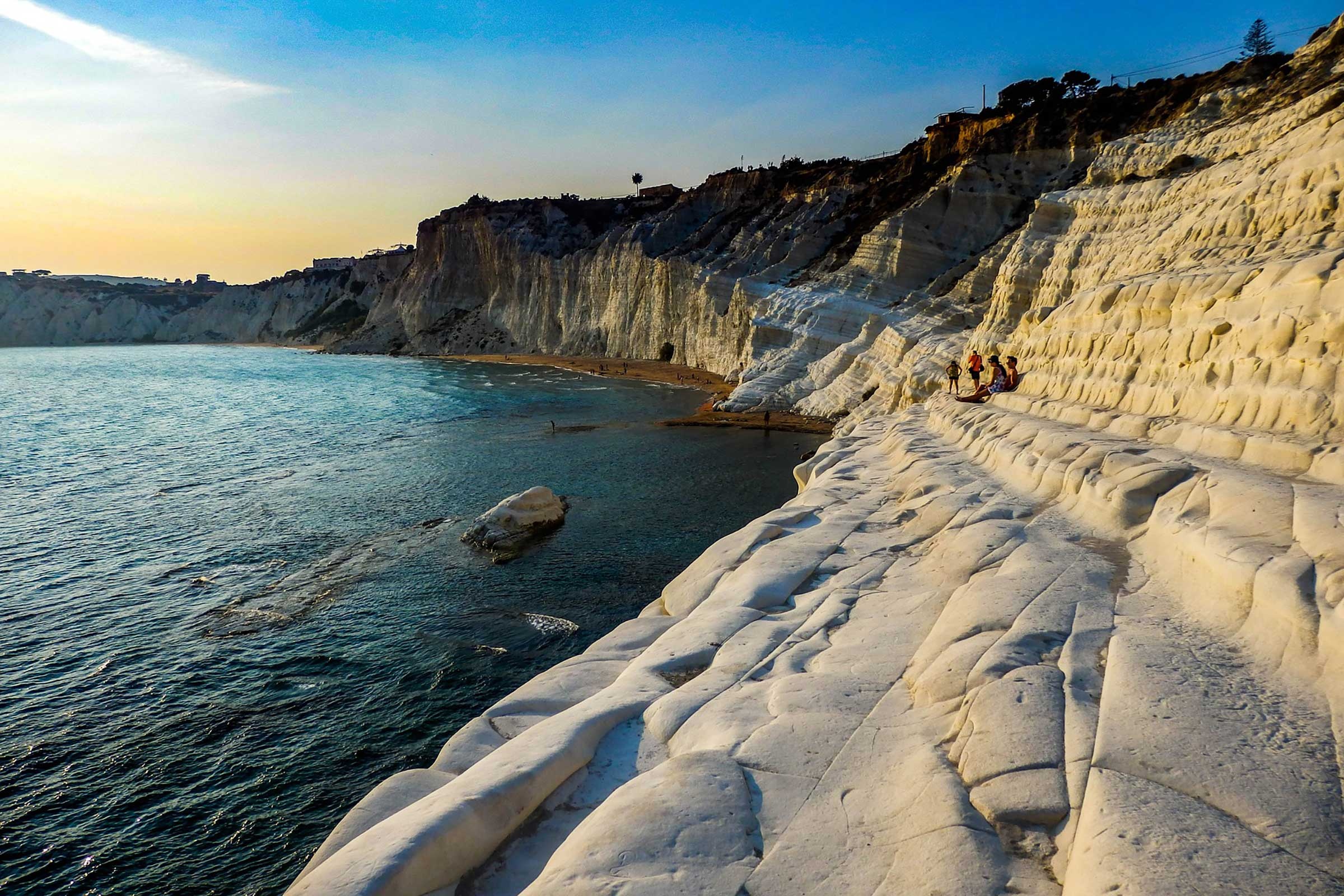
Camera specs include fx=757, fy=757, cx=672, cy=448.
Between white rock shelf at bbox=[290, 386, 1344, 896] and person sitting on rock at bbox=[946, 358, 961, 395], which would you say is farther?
person sitting on rock at bbox=[946, 358, 961, 395]

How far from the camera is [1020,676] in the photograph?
5414 millimetres

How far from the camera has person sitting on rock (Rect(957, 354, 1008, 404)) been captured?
712 inches

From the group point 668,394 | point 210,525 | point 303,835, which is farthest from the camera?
point 668,394

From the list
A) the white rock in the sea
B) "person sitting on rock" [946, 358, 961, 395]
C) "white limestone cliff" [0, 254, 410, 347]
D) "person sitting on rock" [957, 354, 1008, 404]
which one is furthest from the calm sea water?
"white limestone cliff" [0, 254, 410, 347]

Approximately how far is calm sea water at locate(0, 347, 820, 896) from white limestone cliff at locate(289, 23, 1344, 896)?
150 inches

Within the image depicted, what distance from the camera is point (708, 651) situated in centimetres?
782

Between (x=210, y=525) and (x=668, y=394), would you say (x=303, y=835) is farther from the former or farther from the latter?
(x=668, y=394)

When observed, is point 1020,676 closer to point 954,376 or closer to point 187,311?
point 954,376

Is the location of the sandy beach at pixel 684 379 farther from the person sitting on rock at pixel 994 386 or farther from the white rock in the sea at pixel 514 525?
the white rock in the sea at pixel 514 525

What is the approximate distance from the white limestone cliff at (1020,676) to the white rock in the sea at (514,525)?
806 centimetres

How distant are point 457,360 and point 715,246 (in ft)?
121

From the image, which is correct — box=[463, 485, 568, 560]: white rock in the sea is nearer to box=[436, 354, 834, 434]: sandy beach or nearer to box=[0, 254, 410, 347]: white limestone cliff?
box=[436, 354, 834, 434]: sandy beach

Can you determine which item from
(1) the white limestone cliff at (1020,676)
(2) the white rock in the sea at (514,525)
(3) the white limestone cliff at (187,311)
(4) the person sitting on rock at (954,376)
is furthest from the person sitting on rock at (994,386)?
(3) the white limestone cliff at (187,311)

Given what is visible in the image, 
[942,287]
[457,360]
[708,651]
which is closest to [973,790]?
[708,651]
